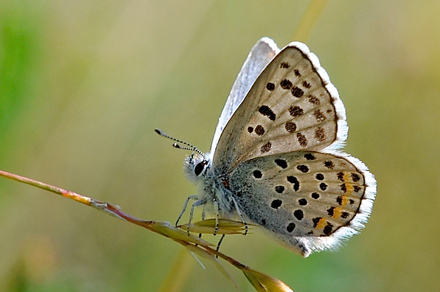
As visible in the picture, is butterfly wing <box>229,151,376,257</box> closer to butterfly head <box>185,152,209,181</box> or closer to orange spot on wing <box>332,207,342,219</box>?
orange spot on wing <box>332,207,342,219</box>

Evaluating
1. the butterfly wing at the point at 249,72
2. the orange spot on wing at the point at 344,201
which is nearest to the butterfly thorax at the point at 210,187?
the butterfly wing at the point at 249,72

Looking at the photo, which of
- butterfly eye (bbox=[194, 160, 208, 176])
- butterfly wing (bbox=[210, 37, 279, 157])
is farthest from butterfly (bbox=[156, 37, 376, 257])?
butterfly wing (bbox=[210, 37, 279, 157])

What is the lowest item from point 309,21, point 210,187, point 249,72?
point 210,187

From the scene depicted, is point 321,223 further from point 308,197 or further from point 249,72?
point 249,72

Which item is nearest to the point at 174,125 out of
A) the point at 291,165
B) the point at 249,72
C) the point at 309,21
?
the point at 249,72

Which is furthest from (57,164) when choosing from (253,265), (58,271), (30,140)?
(253,265)

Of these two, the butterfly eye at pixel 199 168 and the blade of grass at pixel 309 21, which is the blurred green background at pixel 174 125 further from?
the butterfly eye at pixel 199 168

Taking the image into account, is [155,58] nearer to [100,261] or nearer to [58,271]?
[100,261]
